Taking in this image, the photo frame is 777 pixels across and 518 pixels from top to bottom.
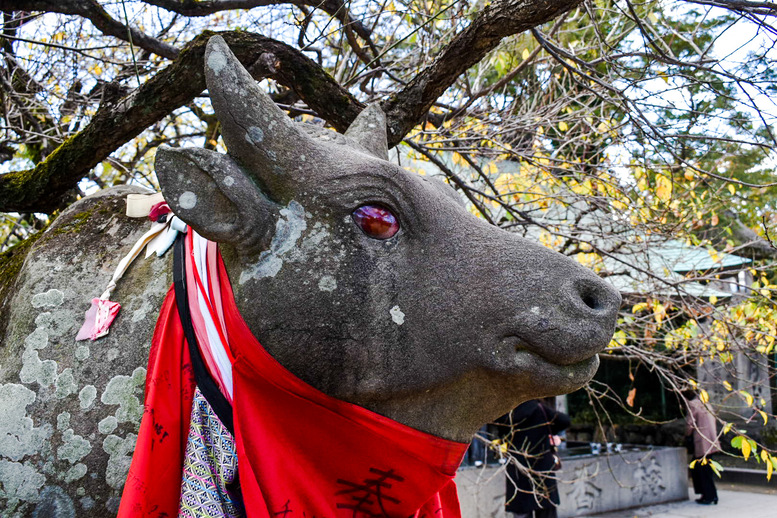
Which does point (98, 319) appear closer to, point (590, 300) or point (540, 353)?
point (540, 353)

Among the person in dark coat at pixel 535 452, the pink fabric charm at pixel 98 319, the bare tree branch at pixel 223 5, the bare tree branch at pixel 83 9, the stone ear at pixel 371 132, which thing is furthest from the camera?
the person in dark coat at pixel 535 452

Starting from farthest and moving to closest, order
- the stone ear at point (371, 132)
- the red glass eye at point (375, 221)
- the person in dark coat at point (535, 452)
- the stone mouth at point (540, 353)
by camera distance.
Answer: the person in dark coat at point (535, 452), the stone ear at point (371, 132), the red glass eye at point (375, 221), the stone mouth at point (540, 353)

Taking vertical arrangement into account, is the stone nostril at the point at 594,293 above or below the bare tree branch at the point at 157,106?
below

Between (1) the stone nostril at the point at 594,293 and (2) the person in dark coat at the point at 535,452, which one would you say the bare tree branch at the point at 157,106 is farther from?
(2) the person in dark coat at the point at 535,452

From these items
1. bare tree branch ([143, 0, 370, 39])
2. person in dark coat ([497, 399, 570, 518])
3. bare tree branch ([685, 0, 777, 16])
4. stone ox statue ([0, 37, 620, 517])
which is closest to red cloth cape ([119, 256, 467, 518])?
stone ox statue ([0, 37, 620, 517])

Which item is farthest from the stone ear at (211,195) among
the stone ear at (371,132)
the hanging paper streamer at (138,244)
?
the stone ear at (371,132)

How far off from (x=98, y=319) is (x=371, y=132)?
113 cm

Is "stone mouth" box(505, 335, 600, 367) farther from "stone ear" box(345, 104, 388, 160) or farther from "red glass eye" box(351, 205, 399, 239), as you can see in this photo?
"stone ear" box(345, 104, 388, 160)

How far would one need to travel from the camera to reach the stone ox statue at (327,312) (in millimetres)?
1683

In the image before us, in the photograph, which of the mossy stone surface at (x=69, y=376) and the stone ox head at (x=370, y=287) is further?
the mossy stone surface at (x=69, y=376)

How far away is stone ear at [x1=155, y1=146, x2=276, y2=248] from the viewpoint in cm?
170

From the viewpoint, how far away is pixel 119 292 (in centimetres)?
201

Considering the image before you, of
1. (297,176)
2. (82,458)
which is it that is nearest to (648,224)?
(297,176)

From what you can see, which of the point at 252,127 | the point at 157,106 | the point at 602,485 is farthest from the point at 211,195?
the point at 602,485
